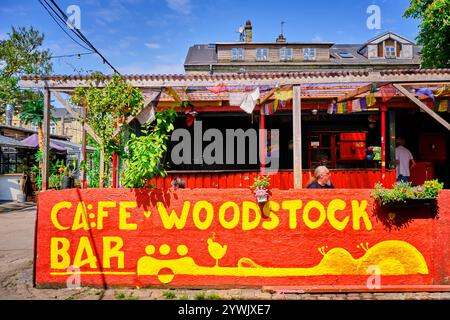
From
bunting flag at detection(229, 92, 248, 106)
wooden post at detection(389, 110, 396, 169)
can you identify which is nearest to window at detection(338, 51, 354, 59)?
wooden post at detection(389, 110, 396, 169)

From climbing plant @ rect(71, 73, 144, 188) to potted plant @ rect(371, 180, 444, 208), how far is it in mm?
3890

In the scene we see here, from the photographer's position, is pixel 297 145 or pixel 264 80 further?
pixel 264 80

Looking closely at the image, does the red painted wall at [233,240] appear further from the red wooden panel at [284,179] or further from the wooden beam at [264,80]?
the red wooden panel at [284,179]

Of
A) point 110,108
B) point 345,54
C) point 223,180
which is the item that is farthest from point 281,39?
point 110,108

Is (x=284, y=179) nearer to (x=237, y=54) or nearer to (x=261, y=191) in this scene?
(x=261, y=191)

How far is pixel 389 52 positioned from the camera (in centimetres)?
3080

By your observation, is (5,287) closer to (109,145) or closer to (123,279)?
(123,279)

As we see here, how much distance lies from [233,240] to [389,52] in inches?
1284

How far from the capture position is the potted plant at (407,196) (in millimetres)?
4426

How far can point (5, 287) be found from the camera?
15.5 ft

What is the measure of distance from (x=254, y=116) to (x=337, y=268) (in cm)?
675

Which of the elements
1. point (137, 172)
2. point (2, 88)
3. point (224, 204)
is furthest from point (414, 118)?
point (2, 88)

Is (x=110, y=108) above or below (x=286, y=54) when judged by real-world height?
below
